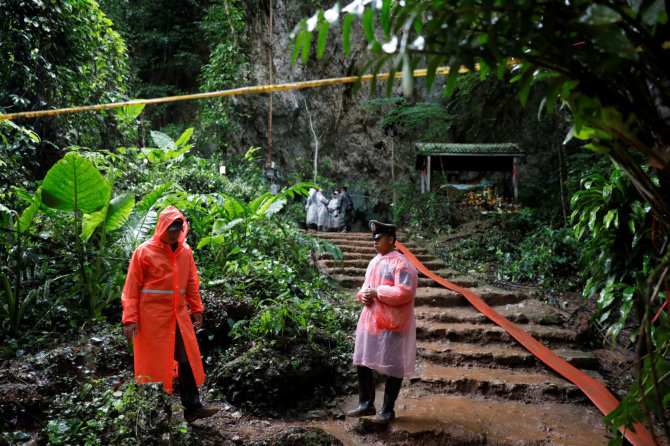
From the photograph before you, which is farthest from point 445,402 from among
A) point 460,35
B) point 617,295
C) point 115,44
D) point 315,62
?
point 315,62

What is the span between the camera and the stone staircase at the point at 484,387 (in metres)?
3.10

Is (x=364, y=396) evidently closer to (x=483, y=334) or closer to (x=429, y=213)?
(x=483, y=334)

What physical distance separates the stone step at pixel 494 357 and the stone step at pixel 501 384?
16 cm

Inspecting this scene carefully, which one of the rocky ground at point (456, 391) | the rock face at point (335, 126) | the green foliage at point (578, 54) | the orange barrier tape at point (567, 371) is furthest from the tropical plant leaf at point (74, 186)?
the rock face at point (335, 126)

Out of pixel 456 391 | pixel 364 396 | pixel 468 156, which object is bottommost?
pixel 456 391

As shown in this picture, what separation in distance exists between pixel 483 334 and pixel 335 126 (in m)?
14.9

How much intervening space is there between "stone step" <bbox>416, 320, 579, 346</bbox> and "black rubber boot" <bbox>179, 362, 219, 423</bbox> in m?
2.92

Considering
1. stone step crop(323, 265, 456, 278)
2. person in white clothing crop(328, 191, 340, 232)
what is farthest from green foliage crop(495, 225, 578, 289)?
person in white clothing crop(328, 191, 340, 232)

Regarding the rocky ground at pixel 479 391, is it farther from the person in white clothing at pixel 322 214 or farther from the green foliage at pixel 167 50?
the green foliage at pixel 167 50

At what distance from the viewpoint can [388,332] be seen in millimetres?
3104

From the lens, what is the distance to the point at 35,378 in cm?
333

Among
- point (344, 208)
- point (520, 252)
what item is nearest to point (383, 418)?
point (520, 252)

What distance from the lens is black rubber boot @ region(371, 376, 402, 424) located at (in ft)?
10.1

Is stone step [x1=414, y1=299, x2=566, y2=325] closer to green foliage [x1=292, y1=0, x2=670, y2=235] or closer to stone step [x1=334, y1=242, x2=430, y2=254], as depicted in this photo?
stone step [x1=334, y1=242, x2=430, y2=254]
